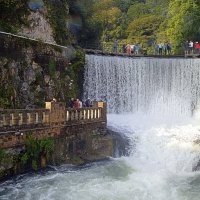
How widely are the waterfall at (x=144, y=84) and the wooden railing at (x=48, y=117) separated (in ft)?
20.3

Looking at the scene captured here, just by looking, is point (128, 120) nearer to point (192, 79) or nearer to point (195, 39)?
point (192, 79)

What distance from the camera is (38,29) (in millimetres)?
20188

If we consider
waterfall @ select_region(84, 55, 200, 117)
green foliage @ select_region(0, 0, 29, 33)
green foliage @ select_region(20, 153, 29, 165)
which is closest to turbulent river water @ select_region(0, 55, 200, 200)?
waterfall @ select_region(84, 55, 200, 117)

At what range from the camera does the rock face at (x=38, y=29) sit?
1948 cm

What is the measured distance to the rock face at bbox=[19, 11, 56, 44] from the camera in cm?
1948

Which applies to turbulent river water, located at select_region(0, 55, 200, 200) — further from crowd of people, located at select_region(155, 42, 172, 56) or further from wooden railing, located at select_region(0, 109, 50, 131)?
crowd of people, located at select_region(155, 42, 172, 56)

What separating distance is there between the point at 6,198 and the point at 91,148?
564 cm

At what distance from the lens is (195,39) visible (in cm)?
3472

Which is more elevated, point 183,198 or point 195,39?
point 195,39

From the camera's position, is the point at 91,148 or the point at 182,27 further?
the point at 182,27

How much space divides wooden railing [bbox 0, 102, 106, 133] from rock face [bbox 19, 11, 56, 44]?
4832mm

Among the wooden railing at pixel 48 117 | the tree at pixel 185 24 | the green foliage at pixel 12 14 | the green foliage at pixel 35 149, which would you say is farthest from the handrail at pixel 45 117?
the tree at pixel 185 24

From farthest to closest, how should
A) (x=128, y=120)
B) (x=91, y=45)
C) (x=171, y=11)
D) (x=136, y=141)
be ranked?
(x=171, y=11) → (x=91, y=45) → (x=128, y=120) → (x=136, y=141)

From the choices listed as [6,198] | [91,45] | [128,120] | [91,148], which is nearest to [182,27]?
[91,45]
